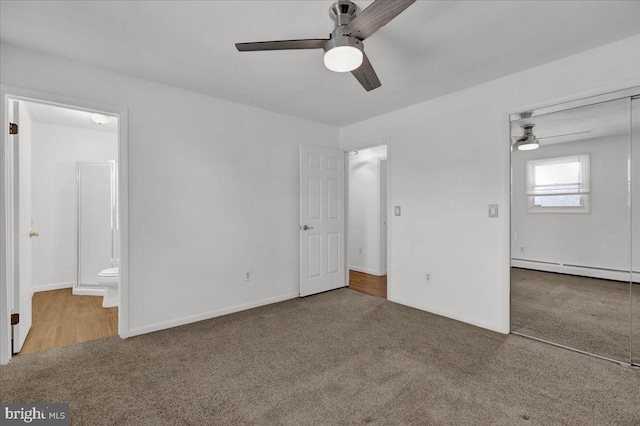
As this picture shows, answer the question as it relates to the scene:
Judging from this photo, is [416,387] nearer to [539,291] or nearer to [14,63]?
[539,291]

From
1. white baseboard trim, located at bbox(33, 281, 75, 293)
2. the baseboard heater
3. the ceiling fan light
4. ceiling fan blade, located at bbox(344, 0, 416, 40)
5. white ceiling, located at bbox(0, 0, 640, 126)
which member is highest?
white ceiling, located at bbox(0, 0, 640, 126)

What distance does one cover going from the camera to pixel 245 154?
3.73 m

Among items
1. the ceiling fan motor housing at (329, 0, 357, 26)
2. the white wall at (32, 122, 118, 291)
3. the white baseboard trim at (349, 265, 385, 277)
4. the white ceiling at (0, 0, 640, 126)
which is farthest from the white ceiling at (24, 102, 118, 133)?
the white baseboard trim at (349, 265, 385, 277)

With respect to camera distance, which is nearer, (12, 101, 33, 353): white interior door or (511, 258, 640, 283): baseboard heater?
(511, 258, 640, 283): baseboard heater

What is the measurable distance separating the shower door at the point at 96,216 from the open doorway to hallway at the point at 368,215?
3.95 meters

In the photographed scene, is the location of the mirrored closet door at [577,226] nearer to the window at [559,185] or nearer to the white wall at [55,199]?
the window at [559,185]

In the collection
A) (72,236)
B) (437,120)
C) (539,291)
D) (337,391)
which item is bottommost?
(337,391)

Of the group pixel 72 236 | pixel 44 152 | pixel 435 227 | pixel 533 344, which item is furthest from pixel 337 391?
pixel 44 152

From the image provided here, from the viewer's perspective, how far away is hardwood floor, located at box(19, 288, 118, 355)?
284cm

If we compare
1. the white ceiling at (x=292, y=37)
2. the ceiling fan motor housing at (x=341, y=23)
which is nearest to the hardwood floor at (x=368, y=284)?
the white ceiling at (x=292, y=37)

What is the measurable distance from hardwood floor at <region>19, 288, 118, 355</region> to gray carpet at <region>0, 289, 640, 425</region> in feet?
0.96

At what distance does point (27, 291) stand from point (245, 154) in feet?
8.54

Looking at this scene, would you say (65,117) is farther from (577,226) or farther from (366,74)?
(577,226)

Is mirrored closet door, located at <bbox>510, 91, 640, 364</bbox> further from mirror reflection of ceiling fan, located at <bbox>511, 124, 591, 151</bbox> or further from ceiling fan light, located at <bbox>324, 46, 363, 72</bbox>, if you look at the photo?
ceiling fan light, located at <bbox>324, 46, 363, 72</bbox>
